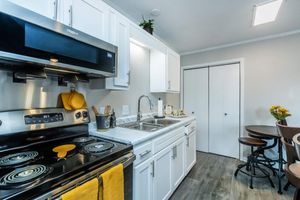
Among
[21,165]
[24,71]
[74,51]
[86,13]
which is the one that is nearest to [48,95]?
[24,71]

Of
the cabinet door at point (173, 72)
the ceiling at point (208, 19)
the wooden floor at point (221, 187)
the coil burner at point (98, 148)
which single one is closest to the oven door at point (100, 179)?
the coil burner at point (98, 148)

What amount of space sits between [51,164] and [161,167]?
3.57 ft

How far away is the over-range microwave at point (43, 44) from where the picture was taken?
0.77 meters

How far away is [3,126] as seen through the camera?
99 cm

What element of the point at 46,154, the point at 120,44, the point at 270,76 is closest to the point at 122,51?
the point at 120,44

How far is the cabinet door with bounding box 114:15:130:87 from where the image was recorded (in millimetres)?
1571

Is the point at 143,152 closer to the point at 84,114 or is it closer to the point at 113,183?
the point at 113,183

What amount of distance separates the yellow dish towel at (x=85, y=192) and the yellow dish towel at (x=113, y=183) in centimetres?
7

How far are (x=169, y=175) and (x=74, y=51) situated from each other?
1608mm

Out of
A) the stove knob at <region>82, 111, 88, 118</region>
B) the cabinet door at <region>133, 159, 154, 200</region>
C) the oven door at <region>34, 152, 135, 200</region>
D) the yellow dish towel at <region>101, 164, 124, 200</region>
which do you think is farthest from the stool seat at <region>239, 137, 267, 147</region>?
the stove knob at <region>82, 111, 88, 118</region>

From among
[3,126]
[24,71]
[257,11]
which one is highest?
[257,11]

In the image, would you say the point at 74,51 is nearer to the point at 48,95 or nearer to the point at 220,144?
the point at 48,95

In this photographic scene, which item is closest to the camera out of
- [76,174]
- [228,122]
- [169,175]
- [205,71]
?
[76,174]

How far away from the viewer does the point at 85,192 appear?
30.1 inches
